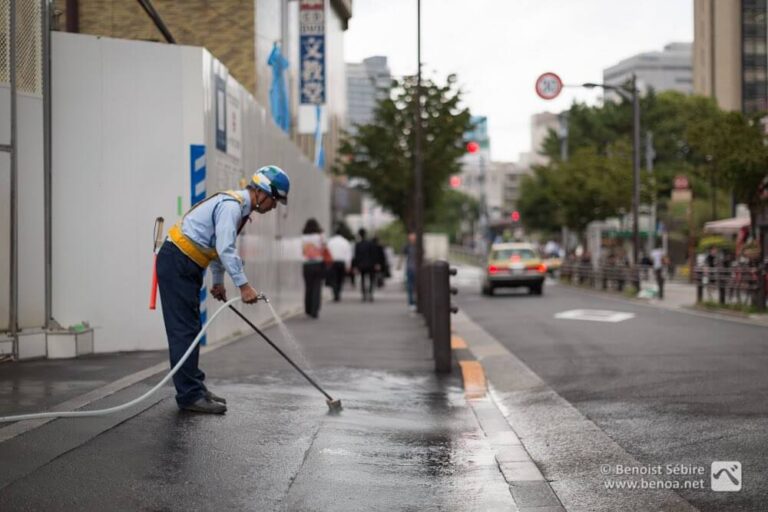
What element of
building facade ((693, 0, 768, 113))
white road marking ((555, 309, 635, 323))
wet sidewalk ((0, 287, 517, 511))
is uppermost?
building facade ((693, 0, 768, 113))

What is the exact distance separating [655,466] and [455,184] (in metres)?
40.4

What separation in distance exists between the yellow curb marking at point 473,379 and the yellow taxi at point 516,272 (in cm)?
2047

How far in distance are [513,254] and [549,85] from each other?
5.03m

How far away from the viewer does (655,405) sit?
839 centimetres

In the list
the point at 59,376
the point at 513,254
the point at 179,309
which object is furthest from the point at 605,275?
the point at 179,309

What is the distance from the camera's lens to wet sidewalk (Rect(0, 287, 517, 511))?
4840mm

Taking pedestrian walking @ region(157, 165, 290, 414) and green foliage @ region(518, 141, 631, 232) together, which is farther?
green foliage @ region(518, 141, 631, 232)

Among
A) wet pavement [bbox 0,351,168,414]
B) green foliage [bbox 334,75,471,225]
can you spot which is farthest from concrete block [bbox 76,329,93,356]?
green foliage [bbox 334,75,471,225]

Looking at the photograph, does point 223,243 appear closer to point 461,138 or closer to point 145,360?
point 145,360

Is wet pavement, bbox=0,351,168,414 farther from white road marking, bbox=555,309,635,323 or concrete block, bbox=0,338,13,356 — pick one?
white road marking, bbox=555,309,635,323

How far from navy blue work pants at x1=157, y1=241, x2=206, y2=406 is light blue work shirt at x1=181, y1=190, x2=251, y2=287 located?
0.18m

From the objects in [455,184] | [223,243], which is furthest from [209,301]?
[455,184]

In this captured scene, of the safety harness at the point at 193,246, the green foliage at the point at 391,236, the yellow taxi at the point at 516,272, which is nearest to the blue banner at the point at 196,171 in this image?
the safety harness at the point at 193,246

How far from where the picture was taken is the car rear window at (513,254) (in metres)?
32.6
